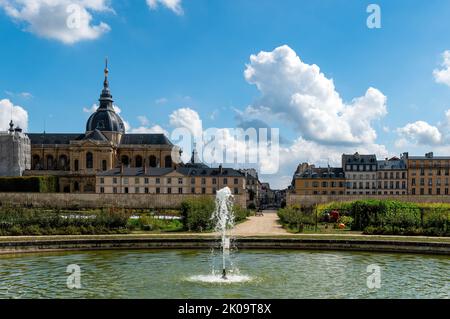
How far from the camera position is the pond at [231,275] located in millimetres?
17750

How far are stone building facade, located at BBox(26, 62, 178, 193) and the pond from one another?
78.3 m

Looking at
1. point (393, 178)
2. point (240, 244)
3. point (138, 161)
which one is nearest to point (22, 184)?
point (138, 161)

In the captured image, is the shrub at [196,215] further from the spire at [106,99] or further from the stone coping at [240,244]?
the spire at [106,99]

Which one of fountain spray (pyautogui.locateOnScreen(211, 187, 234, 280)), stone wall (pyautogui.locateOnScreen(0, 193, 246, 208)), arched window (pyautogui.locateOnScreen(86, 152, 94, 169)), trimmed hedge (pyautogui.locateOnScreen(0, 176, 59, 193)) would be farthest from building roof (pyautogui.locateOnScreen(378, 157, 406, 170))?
fountain spray (pyautogui.locateOnScreen(211, 187, 234, 280))

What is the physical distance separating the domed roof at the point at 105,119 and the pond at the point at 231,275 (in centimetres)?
8850

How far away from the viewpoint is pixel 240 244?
96.8 ft

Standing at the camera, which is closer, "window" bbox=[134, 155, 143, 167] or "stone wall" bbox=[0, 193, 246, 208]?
"stone wall" bbox=[0, 193, 246, 208]

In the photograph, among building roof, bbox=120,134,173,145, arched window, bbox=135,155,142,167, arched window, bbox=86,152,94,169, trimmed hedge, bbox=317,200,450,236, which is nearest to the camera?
trimmed hedge, bbox=317,200,450,236

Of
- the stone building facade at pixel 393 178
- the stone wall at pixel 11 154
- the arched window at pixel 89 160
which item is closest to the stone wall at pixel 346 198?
the stone building facade at pixel 393 178

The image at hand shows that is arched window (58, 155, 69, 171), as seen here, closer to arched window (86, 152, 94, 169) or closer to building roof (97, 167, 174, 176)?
arched window (86, 152, 94, 169)

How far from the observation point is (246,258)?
25.6m

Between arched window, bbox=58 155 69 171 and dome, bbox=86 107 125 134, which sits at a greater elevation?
dome, bbox=86 107 125 134

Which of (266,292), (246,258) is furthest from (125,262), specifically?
(266,292)

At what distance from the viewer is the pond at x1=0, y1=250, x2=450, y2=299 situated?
17.8 meters
